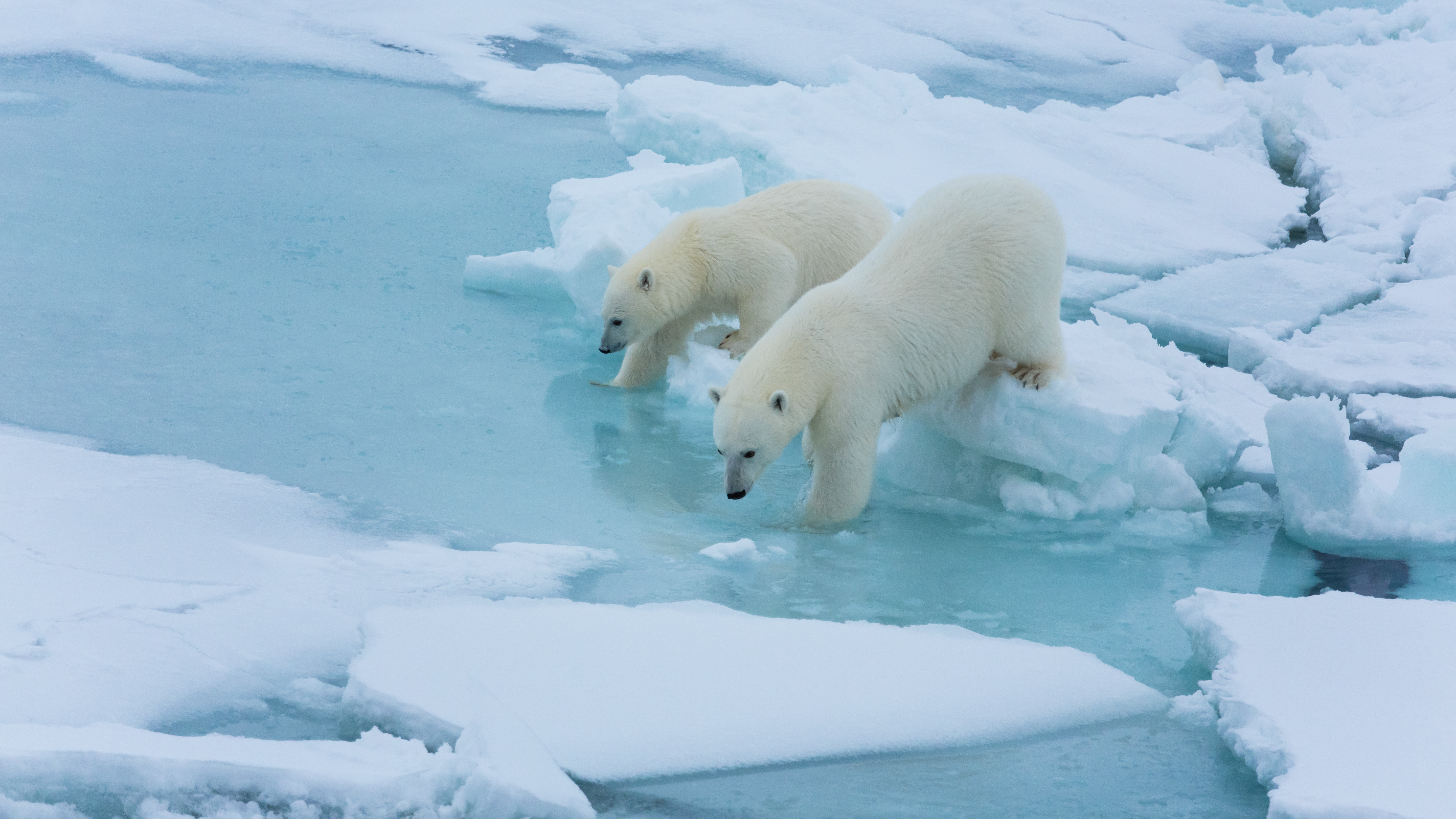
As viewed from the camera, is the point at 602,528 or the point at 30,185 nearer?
the point at 602,528

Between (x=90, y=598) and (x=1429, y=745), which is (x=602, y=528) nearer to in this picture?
(x=90, y=598)

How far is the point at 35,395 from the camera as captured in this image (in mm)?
4371

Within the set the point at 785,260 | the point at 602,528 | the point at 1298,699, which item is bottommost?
the point at 602,528

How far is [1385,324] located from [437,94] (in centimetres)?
717

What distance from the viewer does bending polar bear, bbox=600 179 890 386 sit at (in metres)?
5.11

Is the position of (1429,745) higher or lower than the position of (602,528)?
higher

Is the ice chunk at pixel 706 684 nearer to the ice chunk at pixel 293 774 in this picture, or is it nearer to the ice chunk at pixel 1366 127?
the ice chunk at pixel 293 774

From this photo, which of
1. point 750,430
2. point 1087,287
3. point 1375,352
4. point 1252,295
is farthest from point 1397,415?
point 750,430

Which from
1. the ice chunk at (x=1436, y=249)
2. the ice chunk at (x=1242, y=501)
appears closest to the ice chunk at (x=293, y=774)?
the ice chunk at (x=1242, y=501)

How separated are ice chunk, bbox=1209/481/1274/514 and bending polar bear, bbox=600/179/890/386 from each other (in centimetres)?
172

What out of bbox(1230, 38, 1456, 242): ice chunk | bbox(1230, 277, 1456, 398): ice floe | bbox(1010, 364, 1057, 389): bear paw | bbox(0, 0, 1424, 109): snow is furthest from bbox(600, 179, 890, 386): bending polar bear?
bbox(0, 0, 1424, 109): snow

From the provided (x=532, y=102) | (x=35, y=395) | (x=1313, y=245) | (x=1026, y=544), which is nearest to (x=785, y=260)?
(x=1026, y=544)

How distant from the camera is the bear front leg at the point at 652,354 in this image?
211 inches

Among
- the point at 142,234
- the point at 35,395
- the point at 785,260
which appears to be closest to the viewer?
the point at 35,395
